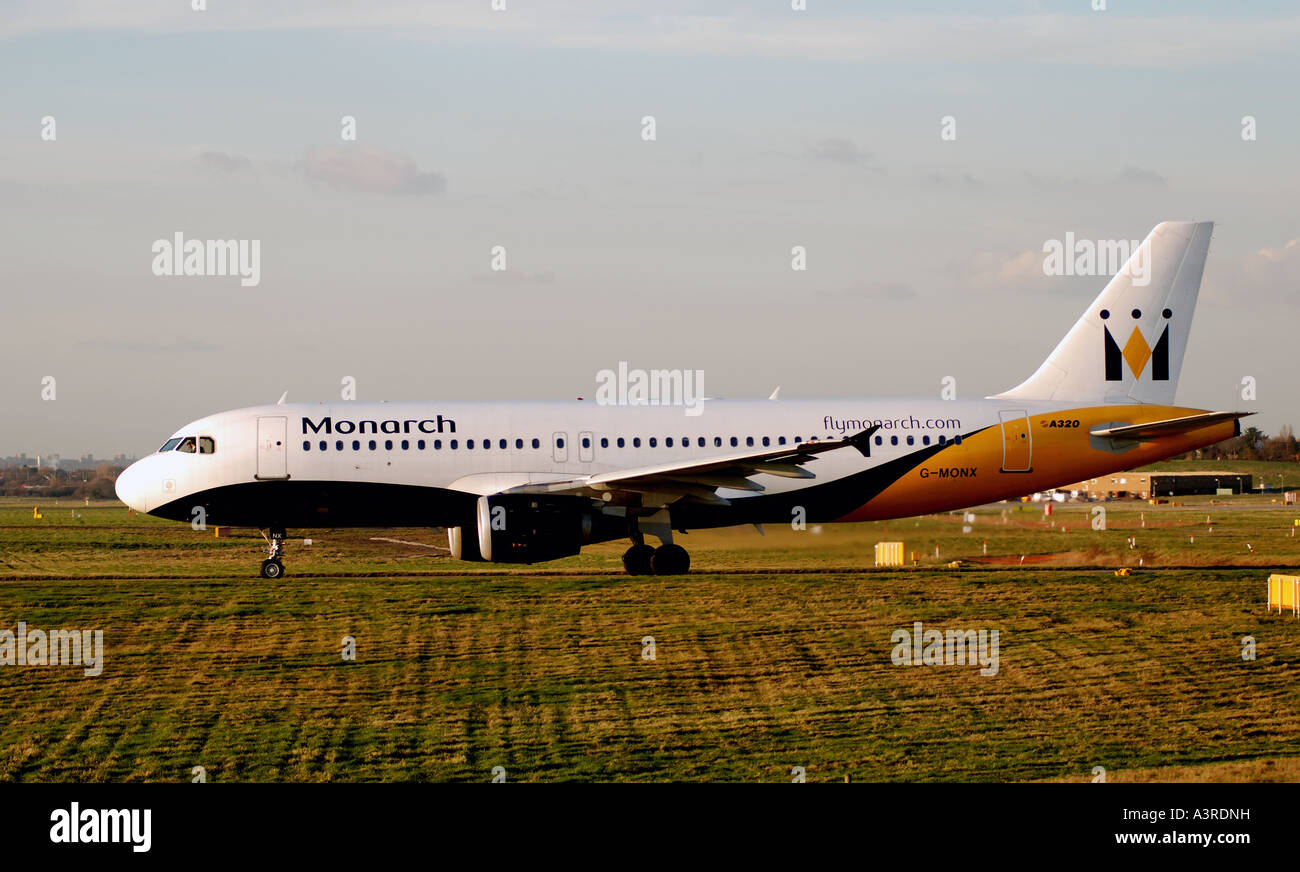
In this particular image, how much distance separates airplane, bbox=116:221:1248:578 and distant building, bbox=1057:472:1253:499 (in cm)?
7147

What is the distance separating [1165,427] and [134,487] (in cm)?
2580

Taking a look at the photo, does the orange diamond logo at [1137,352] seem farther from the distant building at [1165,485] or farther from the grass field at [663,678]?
the distant building at [1165,485]

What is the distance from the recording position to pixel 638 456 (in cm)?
3306

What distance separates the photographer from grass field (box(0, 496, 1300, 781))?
1816 centimetres

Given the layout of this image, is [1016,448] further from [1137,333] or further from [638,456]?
[638,456]

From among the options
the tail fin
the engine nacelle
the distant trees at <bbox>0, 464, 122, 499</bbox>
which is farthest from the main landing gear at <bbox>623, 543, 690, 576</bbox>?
the distant trees at <bbox>0, 464, 122, 499</bbox>

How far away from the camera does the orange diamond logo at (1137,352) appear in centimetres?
3491

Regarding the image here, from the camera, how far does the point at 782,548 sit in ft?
112

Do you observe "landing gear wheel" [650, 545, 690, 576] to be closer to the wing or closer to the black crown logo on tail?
the wing

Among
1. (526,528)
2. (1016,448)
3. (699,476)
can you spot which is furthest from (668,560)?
(1016,448)

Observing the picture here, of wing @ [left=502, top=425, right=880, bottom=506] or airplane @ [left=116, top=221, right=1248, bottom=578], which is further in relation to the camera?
airplane @ [left=116, top=221, right=1248, bottom=578]

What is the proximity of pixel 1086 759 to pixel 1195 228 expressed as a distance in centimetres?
2198
